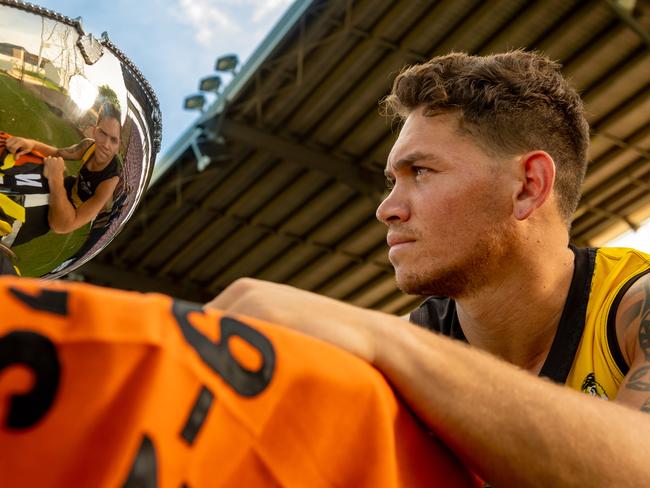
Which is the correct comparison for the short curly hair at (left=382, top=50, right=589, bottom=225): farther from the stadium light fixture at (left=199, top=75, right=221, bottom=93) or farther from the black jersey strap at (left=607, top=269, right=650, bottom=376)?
the stadium light fixture at (left=199, top=75, right=221, bottom=93)

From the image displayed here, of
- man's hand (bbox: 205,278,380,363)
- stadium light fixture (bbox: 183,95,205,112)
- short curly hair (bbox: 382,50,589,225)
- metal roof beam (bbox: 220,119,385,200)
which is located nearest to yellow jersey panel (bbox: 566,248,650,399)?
short curly hair (bbox: 382,50,589,225)

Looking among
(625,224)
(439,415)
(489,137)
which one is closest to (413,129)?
(489,137)

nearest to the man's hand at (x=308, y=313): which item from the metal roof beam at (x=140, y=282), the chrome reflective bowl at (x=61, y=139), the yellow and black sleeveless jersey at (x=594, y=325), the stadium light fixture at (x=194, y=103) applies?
the chrome reflective bowl at (x=61, y=139)

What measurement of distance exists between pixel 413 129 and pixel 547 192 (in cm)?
36

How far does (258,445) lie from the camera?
2.34 feet

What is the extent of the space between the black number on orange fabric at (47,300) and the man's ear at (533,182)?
149cm

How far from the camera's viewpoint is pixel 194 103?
10.2 meters

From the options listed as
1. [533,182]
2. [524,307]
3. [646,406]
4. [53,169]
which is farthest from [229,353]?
[533,182]

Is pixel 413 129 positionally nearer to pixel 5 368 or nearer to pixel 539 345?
pixel 539 345

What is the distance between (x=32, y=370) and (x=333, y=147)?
9397 millimetres

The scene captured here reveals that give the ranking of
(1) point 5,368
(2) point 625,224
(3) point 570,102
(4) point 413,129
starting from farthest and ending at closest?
1. (2) point 625,224
2. (3) point 570,102
3. (4) point 413,129
4. (1) point 5,368

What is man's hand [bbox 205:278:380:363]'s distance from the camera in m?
0.86

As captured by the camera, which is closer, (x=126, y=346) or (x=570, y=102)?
(x=126, y=346)

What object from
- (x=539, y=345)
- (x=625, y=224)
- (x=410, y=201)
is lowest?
(x=539, y=345)
